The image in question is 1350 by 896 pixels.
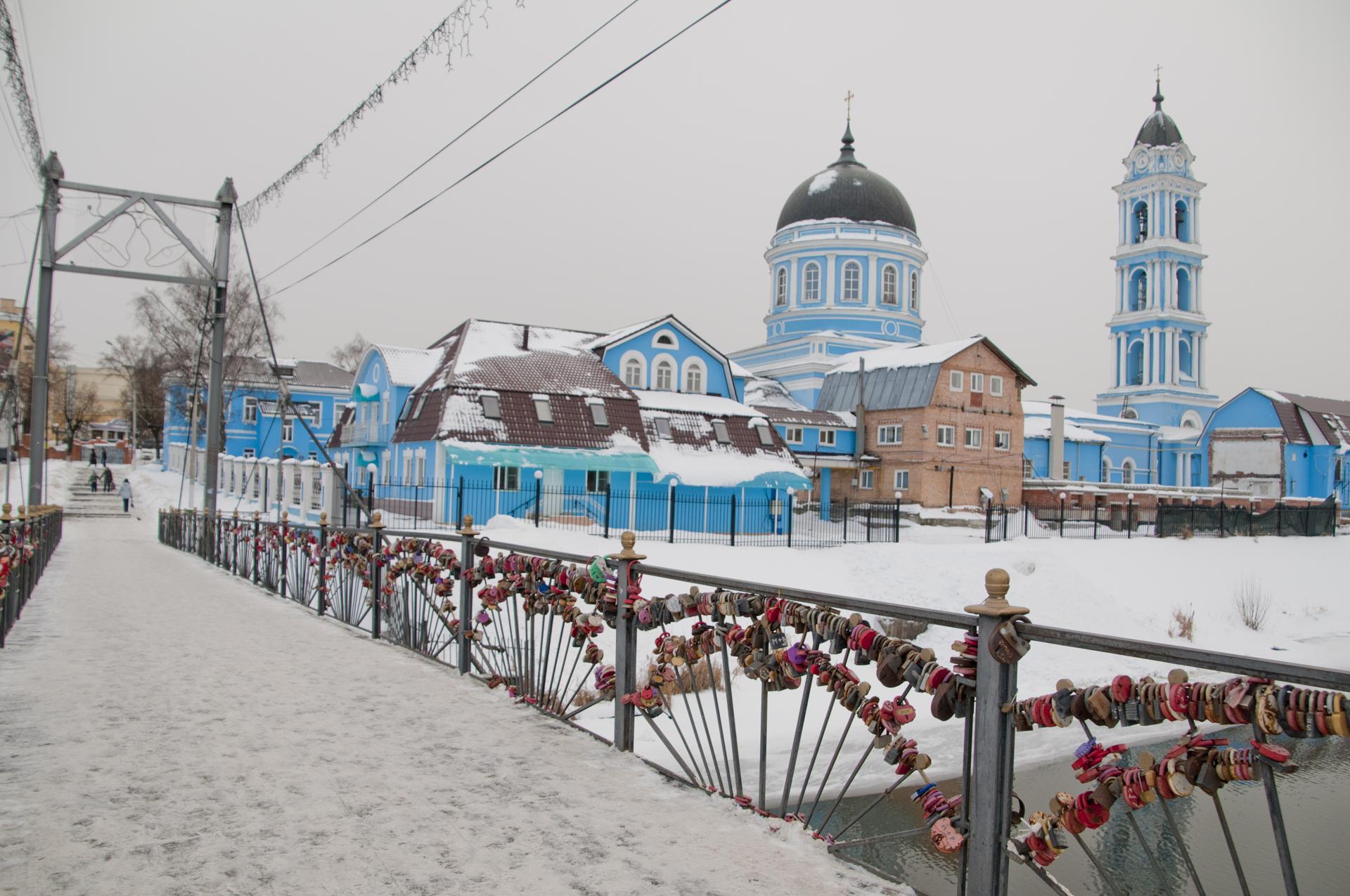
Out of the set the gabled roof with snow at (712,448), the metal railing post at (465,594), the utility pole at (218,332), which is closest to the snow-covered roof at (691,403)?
the gabled roof with snow at (712,448)

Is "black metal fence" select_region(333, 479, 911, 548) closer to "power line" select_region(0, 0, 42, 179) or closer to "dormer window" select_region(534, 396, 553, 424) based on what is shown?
"dormer window" select_region(534, 396, 553, 424)

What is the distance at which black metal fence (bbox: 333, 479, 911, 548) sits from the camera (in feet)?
78.9

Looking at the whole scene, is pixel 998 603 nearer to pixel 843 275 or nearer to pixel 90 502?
pixel 90 502

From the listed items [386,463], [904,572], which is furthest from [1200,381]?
[386,463]

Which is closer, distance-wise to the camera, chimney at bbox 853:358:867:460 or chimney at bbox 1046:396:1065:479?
chimney at bbox 853:358:867:460

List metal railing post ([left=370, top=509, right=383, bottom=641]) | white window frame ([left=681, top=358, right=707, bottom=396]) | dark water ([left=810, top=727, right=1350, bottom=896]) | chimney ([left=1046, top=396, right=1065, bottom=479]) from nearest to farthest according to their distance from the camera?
1. dark water ([left=810, top=727, right=1350, bottom=896])
2. metal railing post ([left=370, top=509, right=383, bottom=641])
3. white window frame ([left=681, top=358, right=707, bottom=396])
4. chimney ([left=1046, top=396, right=1065, bottom=479])

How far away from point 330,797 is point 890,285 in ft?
151

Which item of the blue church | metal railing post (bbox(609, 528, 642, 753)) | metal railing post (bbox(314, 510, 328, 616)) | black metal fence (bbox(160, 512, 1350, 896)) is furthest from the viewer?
the blue church

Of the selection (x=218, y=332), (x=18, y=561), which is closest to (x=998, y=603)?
(x=18, y=561)

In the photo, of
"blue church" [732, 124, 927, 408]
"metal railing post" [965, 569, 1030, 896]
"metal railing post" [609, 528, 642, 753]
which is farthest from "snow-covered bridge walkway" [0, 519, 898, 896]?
"blue church" [732, 124, 927, 408]

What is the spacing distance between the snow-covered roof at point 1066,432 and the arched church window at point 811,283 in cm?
1166

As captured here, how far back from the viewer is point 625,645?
527 cm

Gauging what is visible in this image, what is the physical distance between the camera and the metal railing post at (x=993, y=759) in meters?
2.99

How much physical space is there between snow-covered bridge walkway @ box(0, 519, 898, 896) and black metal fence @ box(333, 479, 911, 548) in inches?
595
